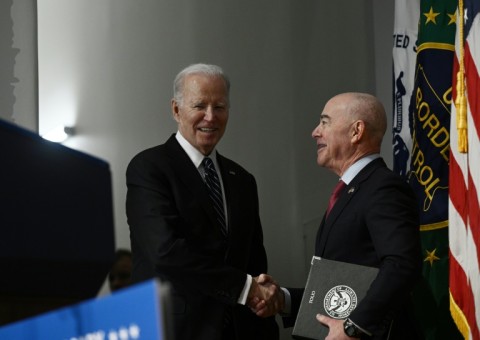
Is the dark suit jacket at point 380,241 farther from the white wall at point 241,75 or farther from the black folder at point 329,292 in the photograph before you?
the white wall at point 241,75

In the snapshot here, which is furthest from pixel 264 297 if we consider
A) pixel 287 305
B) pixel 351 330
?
pixel 351 330

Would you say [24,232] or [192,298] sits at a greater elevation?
[24,232]

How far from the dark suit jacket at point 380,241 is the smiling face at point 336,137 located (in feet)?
0.40

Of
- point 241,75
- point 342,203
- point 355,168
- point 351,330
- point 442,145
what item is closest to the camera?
point 351,330

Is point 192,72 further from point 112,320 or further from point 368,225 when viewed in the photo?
point 112,320

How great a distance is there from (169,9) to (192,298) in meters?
1.73

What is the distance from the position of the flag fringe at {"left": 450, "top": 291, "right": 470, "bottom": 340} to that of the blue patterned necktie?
1.04 meters

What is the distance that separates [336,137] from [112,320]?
234 cm

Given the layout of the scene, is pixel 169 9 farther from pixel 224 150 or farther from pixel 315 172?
pixel 315 172

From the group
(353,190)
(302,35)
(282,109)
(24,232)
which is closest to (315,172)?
(282,109)

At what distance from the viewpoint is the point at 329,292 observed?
275 cm

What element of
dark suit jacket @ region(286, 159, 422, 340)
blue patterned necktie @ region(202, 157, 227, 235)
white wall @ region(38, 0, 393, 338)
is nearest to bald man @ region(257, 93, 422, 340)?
dark suit jacket @ region(286, 159, 422, 340)

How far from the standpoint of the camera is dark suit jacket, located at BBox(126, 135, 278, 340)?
279 cm

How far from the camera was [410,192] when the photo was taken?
9.37 ft
